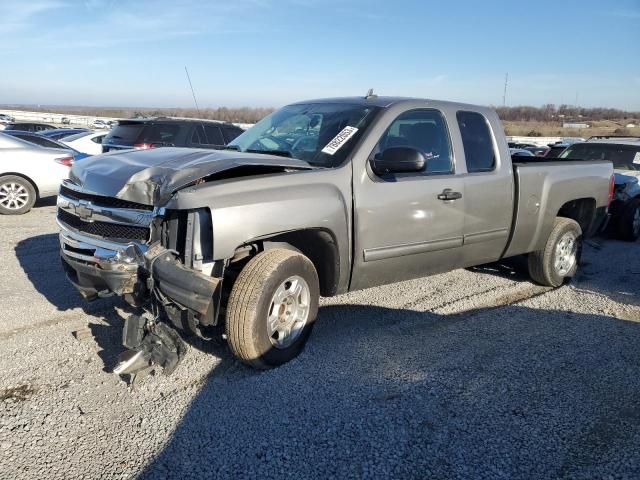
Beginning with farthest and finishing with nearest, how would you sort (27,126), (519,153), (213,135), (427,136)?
(27,126), (213,135), (519,153), (427,136)

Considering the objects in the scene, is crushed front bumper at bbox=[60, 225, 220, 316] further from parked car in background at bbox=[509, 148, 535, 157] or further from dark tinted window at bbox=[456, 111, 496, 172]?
parked car in background at bbox=[509, 148, 535, 157]

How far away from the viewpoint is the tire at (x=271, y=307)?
346cm

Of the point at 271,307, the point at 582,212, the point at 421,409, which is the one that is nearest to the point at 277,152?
the point at 271,307

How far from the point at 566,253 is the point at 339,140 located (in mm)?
3390

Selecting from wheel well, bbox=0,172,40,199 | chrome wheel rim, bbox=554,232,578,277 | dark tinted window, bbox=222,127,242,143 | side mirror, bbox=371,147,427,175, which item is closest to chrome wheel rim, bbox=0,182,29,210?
wheel well, bbox=0,172,40,199

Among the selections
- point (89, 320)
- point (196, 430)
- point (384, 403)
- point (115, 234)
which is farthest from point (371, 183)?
point (89, 320)

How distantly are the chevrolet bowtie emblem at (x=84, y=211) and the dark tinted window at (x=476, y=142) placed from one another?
312 cm

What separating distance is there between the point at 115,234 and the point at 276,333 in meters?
1.28

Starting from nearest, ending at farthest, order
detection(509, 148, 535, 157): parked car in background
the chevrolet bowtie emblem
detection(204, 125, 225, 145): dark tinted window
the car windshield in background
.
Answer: the chevrolet bowtie emblem, detection(509, 148, 535, 157): parked car in background, the car windshield in background, detection(204, 125, 225, 145): dark tinted window

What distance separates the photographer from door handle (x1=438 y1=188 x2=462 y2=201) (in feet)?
14.6

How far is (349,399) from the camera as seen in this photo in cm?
339

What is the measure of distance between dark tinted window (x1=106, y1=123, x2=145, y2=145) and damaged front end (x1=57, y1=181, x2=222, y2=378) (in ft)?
23.0

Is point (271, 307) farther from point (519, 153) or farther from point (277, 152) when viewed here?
point (519, 153)

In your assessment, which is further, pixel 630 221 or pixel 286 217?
pixel 630 221
